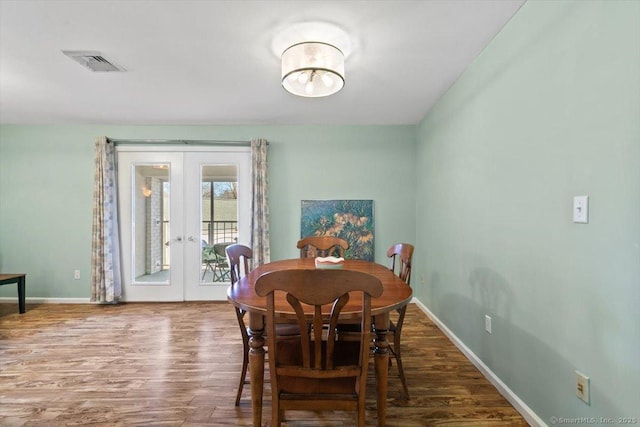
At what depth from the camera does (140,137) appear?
162 inches

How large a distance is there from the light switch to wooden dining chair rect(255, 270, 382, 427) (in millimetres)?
1018

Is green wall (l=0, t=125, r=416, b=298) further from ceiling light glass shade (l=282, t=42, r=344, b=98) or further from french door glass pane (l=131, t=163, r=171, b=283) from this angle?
ceiling light glass shade (l=282, t=42, r=344, b=98)

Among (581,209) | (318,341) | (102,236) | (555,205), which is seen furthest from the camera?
(102,236)

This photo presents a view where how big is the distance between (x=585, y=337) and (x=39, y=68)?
423 centimetres

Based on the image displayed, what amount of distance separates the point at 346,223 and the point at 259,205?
3.92ft

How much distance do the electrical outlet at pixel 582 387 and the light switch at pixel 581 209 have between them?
2.36ft

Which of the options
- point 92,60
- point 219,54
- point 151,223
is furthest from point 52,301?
point 219,54

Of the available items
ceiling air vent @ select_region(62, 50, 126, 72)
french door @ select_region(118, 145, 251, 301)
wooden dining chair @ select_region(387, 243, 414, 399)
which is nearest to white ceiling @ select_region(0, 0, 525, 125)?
ceiling air vent @ select_region(62, 50, 126, 72)

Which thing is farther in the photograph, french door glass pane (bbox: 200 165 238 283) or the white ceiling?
french door glass pane (bbox: 200 165 238 283)

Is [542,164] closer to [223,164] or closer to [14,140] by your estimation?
A: [223,164]

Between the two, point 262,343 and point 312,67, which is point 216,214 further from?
point 262,343

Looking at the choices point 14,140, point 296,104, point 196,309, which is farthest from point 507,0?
point 14,140

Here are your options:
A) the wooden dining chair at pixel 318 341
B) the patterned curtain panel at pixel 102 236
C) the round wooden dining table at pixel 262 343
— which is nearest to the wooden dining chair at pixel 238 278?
the round wooden dining table at pixel 262 343

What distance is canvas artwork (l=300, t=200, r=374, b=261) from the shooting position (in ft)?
13.5
